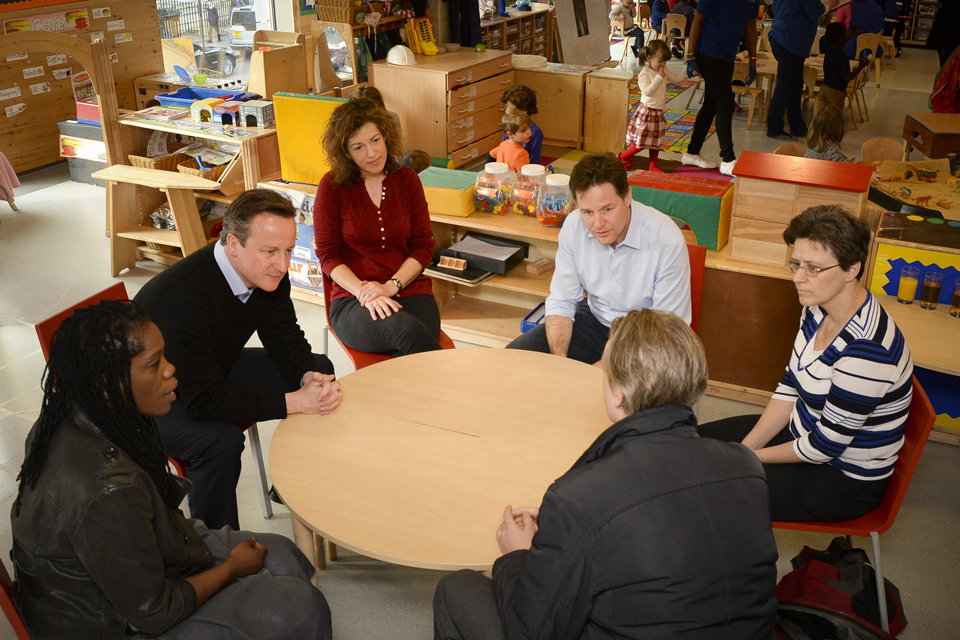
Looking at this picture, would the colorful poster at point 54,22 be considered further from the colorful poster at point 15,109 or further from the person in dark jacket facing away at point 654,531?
the person in dark jacket facing away at point 654,531

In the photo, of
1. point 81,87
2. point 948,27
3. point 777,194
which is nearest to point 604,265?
point 777,194

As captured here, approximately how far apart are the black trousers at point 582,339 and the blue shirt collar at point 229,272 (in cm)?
113

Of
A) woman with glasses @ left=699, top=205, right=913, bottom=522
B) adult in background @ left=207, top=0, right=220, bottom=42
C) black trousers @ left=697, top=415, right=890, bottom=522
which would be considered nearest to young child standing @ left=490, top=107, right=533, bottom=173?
woman with glasses @ left=699, top=205, right=913, bottom=522

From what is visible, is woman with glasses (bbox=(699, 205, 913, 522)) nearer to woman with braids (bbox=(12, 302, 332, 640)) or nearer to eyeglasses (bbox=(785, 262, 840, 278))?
eyeglasses (bbox=(785, 262, 840, 278))

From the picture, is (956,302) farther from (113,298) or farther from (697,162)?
(697,162)

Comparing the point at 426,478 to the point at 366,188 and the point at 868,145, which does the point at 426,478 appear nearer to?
the point at 366,188

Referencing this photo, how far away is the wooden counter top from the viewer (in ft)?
10.5

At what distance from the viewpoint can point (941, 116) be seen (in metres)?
5.91

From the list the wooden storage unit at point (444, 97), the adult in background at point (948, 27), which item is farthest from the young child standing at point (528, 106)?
the adult in background at point (948, 27)

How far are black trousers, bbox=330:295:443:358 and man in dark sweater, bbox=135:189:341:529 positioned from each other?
0.62 meters

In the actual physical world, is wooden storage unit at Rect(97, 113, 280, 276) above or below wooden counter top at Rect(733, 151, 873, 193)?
below

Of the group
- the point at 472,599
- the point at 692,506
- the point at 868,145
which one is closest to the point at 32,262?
the point at 472,599

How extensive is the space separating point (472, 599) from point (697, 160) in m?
6.14

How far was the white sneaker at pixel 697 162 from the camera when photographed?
23.7 feet
